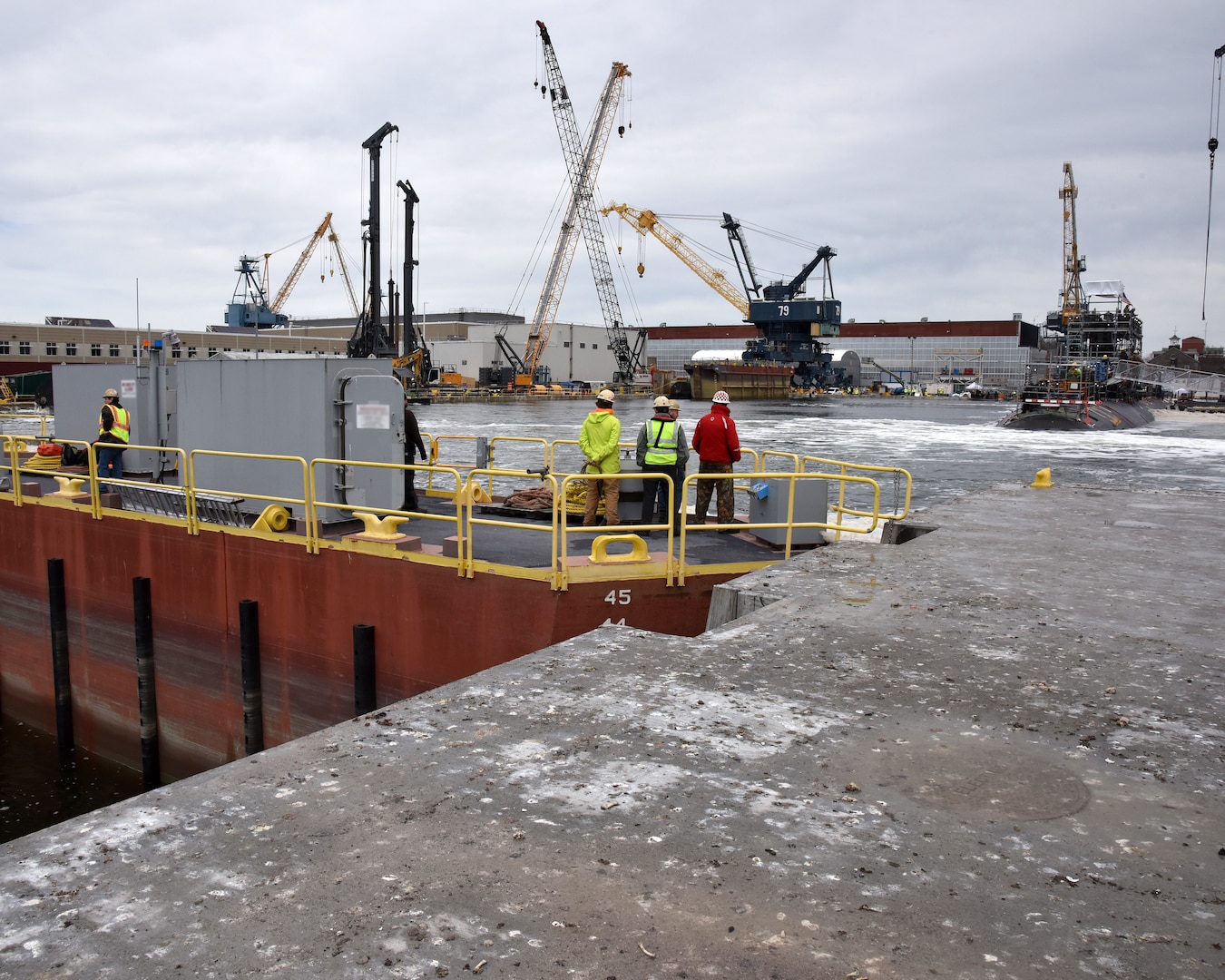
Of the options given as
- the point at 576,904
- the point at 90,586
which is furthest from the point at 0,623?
the point at 576,904

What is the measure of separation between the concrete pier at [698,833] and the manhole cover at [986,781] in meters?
0.02

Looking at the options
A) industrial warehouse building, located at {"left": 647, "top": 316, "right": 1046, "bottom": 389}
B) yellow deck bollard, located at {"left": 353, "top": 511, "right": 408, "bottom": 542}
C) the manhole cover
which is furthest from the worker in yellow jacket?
industrial warehouse building, located at {"left": 647, "top": 316, "right": 1046, "bottom": 389}

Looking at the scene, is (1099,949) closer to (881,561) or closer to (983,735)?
(983,735)

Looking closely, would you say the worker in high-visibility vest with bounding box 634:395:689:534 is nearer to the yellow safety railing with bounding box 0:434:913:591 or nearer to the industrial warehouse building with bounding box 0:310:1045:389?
the yellow safety railing with bounding box 0:434:913:591

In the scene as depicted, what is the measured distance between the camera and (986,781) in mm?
4168

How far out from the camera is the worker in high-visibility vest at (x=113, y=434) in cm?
1411

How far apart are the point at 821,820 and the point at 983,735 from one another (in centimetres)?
142

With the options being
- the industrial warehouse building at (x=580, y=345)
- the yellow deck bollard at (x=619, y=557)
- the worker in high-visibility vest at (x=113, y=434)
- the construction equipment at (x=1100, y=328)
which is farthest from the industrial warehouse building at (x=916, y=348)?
the yellow deck bollard at (x=619, y=557)

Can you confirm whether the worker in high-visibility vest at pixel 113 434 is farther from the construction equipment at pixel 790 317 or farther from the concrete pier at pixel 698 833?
the construction equipment at pixel 790 317

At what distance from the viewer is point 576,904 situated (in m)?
3.12

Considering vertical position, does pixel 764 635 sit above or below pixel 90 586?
above

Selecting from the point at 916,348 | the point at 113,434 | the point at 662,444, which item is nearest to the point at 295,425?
the point at 662,444

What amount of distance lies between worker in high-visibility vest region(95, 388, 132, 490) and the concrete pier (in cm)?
1118

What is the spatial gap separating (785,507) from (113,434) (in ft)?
34.3
